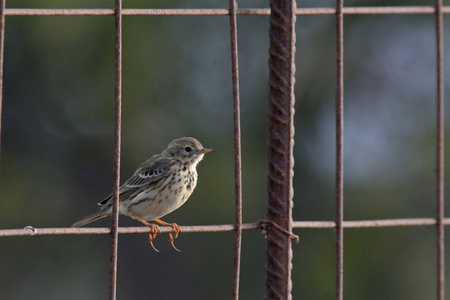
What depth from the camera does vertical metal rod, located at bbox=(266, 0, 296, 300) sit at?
4.43 m

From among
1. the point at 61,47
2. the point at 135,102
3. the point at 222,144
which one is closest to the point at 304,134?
the point at 222,144

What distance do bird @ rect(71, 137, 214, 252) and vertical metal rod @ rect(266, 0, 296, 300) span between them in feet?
6.30

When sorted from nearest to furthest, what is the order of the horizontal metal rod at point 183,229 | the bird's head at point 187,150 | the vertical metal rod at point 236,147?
1. the horizontal metal rod at point 183,229
2. the vertical metal rod at point 236,147
3. the bird's head at point 187,150

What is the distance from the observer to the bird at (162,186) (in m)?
6.48

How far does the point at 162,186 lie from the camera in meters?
6.55

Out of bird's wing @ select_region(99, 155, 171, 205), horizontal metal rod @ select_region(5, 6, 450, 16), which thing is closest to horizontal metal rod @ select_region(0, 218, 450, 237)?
horizontal metal rod @ select_region(5, 6, 450, 16)

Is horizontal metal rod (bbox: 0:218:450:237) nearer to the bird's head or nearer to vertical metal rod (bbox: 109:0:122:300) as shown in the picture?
vertical metal rod (bbox: 109:0:122:300)

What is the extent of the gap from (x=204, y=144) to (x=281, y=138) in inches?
368

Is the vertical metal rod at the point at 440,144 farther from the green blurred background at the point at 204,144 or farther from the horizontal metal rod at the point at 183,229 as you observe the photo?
the green blurred background at the point at 204,144

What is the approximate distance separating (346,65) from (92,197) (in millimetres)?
3946

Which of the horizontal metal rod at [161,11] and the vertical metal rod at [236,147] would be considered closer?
the horizontal metal rod at [161,11]

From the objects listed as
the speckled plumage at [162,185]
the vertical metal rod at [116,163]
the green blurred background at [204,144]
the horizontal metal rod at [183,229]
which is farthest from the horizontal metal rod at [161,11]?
the green blurred background at [204,144]

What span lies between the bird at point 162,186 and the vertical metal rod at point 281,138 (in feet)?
6.30

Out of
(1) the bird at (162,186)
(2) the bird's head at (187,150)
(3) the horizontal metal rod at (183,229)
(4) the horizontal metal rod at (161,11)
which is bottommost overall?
(3) the horizontal metal rod at (183,229)
